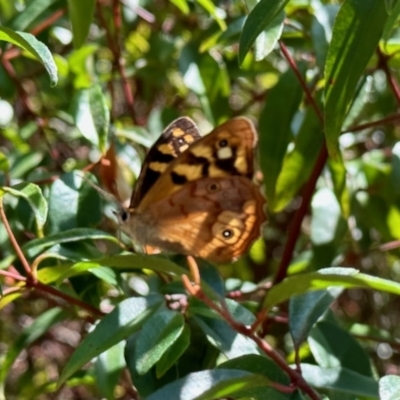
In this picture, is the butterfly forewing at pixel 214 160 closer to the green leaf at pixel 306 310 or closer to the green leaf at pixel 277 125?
the green leaf at pixel 277 125

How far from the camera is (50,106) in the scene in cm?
194

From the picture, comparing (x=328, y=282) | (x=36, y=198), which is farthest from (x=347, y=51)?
(x=36, y=198)

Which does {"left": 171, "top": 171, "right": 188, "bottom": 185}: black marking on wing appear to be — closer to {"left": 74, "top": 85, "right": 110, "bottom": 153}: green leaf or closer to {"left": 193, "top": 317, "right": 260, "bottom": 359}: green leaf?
→ {"left": 74, "top": 85, "right": 110, "bottom": 153}: green leaf

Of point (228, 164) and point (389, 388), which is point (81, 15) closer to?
point (228, 164)

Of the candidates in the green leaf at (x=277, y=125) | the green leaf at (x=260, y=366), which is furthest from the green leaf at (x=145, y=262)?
the green leaf at (x=277, y=125)

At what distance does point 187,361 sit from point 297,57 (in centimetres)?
66

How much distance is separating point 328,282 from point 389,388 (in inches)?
4.4

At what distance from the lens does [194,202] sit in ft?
3.92

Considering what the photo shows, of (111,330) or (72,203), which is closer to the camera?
(111,330)

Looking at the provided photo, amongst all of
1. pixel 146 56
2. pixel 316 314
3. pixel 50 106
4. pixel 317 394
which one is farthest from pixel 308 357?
pixel 50 106

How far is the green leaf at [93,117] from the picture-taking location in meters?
1.22

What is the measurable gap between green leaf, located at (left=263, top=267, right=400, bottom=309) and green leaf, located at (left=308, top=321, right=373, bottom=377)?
0.23 m

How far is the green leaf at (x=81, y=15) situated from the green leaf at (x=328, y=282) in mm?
433

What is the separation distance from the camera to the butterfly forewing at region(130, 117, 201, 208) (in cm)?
118
